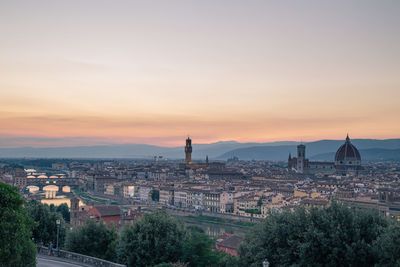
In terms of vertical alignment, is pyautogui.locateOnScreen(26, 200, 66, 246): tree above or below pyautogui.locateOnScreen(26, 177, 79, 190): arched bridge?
above

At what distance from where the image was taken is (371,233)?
9992mm

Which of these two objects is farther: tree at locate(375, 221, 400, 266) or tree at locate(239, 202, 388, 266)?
tree at locate(239, 202, 388, 266)

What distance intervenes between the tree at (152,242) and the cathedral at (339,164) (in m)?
80.3

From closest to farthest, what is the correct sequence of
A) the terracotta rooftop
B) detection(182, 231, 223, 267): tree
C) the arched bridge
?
detection(182, 231, 223, 267): tree < the terracotta rooftop < the arched bridge

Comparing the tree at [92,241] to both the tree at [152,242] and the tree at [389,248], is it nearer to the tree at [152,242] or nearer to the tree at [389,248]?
the tree at [152,242]

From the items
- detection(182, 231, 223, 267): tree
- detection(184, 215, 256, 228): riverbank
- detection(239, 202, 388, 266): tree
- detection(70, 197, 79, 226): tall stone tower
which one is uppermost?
detection(239, 202, 388, 266): tree

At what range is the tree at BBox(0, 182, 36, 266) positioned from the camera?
28.9 feet

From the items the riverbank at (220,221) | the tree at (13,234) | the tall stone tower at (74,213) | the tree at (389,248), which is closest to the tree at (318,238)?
the tree at (389,248)

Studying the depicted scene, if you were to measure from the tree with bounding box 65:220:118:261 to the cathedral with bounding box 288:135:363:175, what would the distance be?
78.9 m

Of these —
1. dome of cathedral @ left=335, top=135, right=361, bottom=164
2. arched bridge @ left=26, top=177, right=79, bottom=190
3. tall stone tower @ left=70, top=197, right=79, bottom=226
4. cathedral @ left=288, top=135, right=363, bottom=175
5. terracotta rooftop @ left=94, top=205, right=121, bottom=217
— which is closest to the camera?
terracotta rooftop @ left=94, top=205, right=121, bottom=217

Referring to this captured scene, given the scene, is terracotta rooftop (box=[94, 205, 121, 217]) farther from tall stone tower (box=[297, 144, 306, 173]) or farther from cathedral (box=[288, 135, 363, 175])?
tall stone tower (box=[297, 144, 306, 173])

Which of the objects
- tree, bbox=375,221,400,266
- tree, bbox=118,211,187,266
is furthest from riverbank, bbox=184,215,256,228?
tree, bbox=375,221,400,266

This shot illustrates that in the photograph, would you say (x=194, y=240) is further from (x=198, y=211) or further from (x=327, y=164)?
(x=327, y=164)

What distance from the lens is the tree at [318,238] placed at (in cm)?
948
